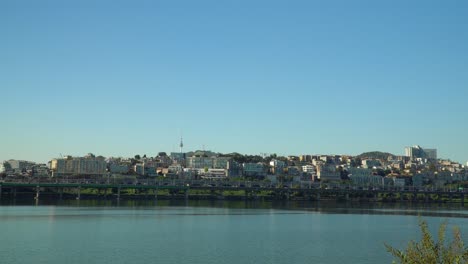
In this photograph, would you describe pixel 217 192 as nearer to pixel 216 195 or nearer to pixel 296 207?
pixel 216 195

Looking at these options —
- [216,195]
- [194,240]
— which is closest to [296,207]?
[216,195]

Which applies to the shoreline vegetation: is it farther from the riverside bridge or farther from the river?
the river

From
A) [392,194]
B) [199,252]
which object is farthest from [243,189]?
[199,252]

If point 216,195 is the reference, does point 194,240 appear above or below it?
below

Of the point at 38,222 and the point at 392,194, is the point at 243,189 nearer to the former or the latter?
the point at 392,194

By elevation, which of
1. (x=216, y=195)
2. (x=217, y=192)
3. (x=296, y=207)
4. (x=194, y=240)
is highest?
(x=217, y=192)

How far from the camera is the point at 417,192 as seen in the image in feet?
514

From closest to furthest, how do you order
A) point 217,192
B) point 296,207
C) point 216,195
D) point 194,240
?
point 194,240 < point 296,207 < point 216,195 < point 217,192

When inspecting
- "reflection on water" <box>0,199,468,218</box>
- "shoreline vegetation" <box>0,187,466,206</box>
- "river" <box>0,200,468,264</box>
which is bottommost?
"river" <box>0,200,468,264</box>

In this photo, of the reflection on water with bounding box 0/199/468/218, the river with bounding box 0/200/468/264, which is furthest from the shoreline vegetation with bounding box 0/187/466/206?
the river with bounding box 0/200/468/264

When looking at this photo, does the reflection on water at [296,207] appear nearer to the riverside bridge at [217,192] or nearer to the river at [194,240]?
the riverside bridge at [217,192]

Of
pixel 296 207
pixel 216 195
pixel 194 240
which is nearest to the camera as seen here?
pixel 194 240

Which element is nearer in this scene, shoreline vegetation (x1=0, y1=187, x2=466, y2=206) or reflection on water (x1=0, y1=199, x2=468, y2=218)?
reflection on water (x1=0, y1=199, x2=468, y2=218)

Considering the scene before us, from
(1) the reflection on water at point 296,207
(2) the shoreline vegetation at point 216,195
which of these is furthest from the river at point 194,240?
(2) the shoreline vegetation at point 216,195
